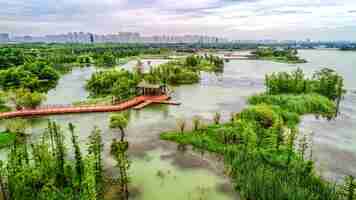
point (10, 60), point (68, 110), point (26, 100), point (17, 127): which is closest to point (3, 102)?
point (26, 100)

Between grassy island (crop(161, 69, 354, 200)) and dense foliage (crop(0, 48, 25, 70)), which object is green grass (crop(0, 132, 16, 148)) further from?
dense foliage (crop(0, 48, 25, 70))

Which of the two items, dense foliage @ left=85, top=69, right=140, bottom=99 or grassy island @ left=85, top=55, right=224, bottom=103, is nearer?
dense foliage @ left=85, top=69, right=140, bottom=99

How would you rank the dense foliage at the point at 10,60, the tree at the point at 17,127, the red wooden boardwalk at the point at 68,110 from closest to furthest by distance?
the tree at the point at 17,127
the red wooden boardwalk at the point at 68,110
the dense foliage at the point at 10,60

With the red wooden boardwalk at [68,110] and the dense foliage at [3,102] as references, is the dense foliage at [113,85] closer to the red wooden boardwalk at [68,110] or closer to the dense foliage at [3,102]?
the red wooden boardwalk at [68,110]

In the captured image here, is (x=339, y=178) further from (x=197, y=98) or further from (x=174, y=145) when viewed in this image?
(x=197, y=98)

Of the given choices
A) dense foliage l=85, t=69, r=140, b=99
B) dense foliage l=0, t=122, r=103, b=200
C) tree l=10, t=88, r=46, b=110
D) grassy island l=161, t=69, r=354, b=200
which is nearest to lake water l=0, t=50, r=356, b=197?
grassy island l=161, t=69, r=354, b=200

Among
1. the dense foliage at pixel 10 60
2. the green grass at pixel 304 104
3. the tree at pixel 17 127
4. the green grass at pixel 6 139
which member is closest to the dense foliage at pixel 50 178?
the green grass at pixel 6 139
